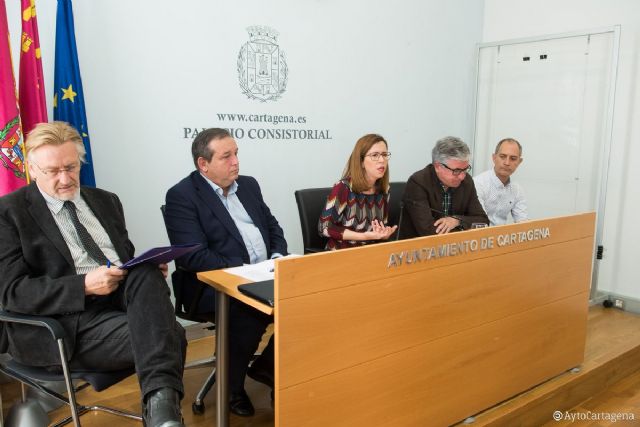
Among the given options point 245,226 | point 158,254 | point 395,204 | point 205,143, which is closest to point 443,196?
point 395,204

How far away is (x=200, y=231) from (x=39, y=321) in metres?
0.84

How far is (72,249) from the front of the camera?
197cm

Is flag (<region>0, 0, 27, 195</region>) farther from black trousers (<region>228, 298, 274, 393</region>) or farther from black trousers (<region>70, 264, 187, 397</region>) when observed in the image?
black trousers (<region>228, 298, 274, 393</region>)

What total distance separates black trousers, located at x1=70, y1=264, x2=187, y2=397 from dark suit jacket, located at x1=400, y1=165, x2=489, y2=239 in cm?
146

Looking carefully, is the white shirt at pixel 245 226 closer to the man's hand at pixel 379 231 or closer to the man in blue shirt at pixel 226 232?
the man in blue shirt at pixel 226 232

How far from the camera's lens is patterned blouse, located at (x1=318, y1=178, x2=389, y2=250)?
2.79 meters

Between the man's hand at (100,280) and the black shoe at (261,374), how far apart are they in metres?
0.74

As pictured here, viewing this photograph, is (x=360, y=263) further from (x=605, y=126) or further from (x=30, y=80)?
(x=605, y=126)

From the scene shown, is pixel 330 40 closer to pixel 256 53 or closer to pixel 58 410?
pixel 256 53

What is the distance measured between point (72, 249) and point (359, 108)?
2561 mm

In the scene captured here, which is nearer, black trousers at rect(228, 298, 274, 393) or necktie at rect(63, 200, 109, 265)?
necktie at rect(63, 200, 109, 265)

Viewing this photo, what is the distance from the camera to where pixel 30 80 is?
2.42 metres

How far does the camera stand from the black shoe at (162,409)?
1.61 metres

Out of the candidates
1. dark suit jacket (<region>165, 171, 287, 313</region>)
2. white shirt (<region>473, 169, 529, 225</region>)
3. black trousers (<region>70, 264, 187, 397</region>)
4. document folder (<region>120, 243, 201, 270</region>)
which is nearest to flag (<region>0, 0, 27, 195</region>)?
dark suit jacket (<region>165, 171, 287, 313</region>)
